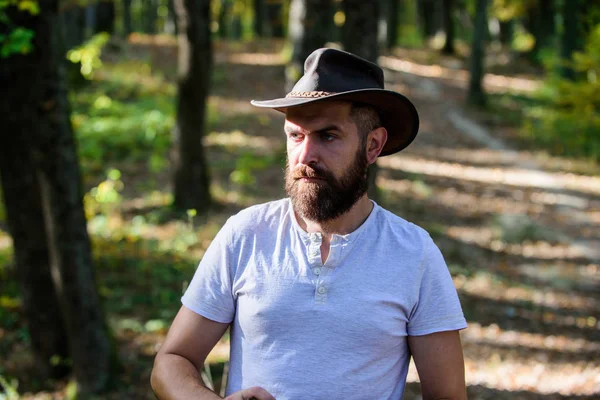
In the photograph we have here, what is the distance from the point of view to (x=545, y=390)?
289 inches

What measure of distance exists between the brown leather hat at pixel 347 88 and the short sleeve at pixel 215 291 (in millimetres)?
632

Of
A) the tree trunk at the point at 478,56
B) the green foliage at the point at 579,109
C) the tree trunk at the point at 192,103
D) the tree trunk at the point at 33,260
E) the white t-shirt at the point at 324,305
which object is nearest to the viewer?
the white t-shirt at the point at 324,305

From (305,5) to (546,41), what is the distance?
952 inches

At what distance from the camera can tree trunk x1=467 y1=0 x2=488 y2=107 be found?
73.1 ft

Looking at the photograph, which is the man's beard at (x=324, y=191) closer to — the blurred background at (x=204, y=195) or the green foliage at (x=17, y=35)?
the blurred background at (x=204, y=195)

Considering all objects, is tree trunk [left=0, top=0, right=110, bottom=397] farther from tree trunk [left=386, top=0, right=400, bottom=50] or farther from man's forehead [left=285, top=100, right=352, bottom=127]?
tree trunk [left=386, top=0, right=400, bottom=50]

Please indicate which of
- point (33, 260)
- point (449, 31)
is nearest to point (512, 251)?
point (33, 260)

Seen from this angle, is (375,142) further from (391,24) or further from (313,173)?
(391,24)

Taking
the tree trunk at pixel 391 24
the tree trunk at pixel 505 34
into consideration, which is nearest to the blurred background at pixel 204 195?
the tree trunk at pixel 391 24

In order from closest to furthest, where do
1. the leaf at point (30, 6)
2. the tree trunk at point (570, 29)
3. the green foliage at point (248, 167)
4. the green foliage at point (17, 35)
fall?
1. the green foliage at point (17, 35)
2. the leaf at point (30, 6)
3. the green foliage at point (248, 167)
4. the tree trunk at point (570, 29)

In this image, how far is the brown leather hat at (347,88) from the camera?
8.31 feet

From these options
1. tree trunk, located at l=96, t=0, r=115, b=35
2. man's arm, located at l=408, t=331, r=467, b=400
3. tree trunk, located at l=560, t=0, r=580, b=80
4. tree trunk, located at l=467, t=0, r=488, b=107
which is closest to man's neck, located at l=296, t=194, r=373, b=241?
man's arm, located at l=408, t=331, r=467, b=400

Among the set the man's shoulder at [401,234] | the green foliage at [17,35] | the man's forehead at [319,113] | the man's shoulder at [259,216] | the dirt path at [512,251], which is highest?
the green foliage at [17,35]

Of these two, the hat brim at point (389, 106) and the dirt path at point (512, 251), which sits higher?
the hat brim at point (389, 106)
